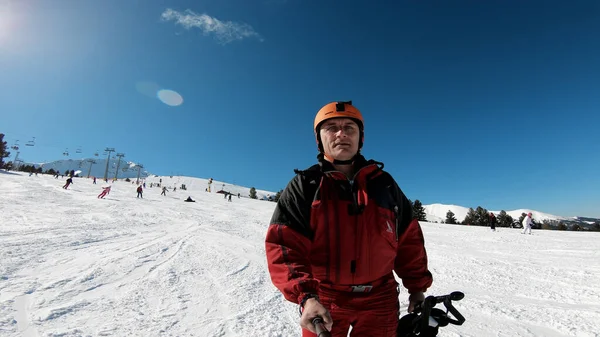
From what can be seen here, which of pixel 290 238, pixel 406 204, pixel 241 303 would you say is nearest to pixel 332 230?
pixel 290 238

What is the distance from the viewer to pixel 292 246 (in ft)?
6.04

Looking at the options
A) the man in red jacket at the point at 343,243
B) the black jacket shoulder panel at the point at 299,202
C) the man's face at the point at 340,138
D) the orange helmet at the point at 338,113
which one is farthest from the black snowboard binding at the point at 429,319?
the orange helmet at the point at 338,113

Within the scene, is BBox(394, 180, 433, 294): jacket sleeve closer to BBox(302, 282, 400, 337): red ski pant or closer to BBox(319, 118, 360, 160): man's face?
BBox(302, 282, 400, 337): red ski pant

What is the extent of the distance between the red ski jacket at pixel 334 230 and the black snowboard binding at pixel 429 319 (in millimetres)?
331

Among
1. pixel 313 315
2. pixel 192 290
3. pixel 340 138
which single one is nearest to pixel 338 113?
pixel 340 138

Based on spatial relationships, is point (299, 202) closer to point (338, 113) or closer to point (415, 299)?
point (338, 113)

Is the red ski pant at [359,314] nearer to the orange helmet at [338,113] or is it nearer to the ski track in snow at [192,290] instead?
the orange helmet at [338,113]

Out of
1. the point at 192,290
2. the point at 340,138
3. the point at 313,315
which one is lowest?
the point at 192,290

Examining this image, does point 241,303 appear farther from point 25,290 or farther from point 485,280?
point 485,280

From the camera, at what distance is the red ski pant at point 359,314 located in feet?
6.55

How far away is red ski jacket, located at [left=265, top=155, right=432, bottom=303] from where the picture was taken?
1.86 meters

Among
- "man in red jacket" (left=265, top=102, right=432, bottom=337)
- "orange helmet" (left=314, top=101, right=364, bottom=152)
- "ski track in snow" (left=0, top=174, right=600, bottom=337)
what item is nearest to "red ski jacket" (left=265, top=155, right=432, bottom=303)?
"man in red jacket" (left=265, top=102, right=432, bottom=337)

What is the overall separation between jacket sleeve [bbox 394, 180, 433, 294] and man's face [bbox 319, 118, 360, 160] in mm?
593

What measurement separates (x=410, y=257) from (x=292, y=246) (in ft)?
3.74
